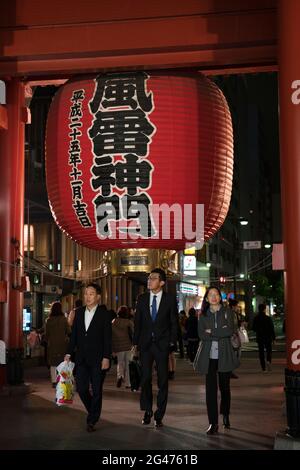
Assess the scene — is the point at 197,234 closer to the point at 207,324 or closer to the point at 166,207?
the point at 166,207

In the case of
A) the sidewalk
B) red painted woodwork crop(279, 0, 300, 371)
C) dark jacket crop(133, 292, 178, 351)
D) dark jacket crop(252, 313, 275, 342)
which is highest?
red painted woodwork crop(279, 0, 300, 371)

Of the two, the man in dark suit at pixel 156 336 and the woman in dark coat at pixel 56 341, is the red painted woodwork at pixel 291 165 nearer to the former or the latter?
the man in dark suit at pixel 156 336

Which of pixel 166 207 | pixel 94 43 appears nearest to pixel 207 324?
pixel 166 207

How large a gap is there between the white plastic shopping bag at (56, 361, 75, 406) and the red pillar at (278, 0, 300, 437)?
2.90 meters

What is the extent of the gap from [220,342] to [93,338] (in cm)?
155

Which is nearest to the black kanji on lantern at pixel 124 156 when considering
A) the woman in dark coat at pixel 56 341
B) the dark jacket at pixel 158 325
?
the dark jacket at pixel 158 325

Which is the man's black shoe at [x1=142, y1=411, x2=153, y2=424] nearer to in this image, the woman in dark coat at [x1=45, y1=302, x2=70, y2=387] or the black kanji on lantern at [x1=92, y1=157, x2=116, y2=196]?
the black kanji on lantern at [x1=92, y1=157, x2=116, y2=196]

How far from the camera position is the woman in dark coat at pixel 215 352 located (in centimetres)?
779

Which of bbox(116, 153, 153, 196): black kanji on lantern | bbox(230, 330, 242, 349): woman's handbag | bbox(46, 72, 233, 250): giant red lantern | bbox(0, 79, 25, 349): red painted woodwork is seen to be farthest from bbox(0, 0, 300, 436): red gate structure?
bbox(230, 330, 242, 349): woman's handbag

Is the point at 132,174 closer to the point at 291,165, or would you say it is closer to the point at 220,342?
the point at 291,165

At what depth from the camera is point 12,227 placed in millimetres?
Result: 11758

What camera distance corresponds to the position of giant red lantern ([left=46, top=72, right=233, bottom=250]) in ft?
28.0

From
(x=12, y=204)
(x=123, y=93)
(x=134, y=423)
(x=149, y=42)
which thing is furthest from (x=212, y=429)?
(x=12, y=204)

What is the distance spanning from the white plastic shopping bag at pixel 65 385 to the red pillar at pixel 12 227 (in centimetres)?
351
